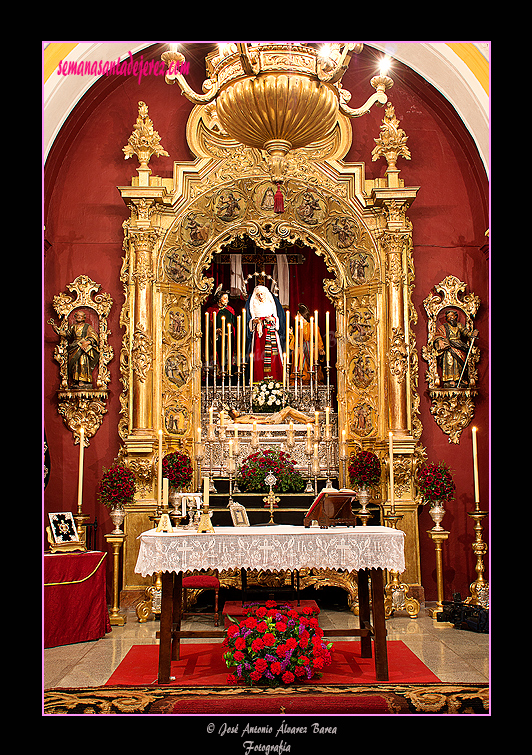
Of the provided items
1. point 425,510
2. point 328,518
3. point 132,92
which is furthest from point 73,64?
point 425,510

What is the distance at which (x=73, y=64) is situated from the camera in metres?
8.48

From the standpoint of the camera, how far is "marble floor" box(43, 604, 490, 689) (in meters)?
5.06

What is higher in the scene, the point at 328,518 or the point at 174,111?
the point at 174,111

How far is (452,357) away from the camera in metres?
8.81

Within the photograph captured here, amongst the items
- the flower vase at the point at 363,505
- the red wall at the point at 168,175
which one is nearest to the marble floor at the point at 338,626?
the flower vase at the point at 363,505

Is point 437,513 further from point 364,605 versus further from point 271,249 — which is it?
point 271,249

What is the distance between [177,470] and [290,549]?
3663 mm

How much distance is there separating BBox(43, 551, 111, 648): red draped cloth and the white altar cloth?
2.08 metres

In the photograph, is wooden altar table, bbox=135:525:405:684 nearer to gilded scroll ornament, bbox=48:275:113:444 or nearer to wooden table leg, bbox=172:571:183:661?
wooden table leg, bbox=172:571:183:661

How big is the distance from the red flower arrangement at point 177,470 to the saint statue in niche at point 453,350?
3601 millimetres

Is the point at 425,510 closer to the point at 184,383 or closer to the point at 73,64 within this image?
the point at 184,383

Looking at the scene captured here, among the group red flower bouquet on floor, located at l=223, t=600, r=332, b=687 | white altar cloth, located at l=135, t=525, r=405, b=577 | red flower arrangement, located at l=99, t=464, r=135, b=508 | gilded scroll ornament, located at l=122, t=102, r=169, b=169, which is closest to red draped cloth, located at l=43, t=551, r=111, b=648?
red flower arrangement, located at l=99, t=464, r=135, b=508

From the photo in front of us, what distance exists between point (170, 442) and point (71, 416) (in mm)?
1345

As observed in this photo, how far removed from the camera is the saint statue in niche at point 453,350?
8.80m
